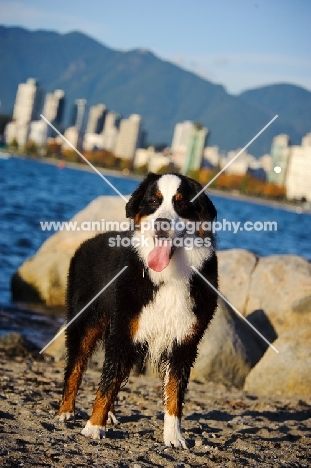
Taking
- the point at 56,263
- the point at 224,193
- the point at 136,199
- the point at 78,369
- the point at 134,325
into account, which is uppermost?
the point at 136,199

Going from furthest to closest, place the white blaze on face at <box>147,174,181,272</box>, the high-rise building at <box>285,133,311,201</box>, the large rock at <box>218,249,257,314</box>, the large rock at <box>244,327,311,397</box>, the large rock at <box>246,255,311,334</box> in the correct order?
the high-rise building at <box>285,133,311,201</box>, the large rock at <box>218,249,257,314</box>, the large rock at <box>246,255,311,334</box>, the large rock at <box>244,327,311,397</box>, the white blaze on face at <box>147,174,181,272</box>

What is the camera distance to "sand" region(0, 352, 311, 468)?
5.35m

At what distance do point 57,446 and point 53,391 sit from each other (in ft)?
9.07

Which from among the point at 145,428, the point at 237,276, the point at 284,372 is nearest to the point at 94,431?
the point at 145,428

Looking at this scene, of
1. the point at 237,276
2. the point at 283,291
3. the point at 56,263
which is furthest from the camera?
the point at 56,263

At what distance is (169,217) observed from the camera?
552 centimetres

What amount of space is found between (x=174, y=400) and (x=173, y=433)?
287 mm

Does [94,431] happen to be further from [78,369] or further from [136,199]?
[136,199]

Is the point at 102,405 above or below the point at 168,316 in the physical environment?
below

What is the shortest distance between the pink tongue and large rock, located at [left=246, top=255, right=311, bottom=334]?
627cm

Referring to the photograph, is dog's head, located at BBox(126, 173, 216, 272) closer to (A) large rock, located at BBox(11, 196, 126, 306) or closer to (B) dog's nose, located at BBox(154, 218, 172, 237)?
(B) dog's nose, located at BBox(154, 218, 172, 237)

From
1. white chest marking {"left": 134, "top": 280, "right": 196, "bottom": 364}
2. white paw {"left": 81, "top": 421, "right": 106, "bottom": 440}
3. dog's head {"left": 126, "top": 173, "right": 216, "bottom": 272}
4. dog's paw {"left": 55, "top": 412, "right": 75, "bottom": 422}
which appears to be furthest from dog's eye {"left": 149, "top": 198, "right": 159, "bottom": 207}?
dog's paw {"left": 55, "top": 412, "right": 75, "bottom": 422}

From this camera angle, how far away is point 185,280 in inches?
230

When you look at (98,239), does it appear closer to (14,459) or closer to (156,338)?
(156,338)
